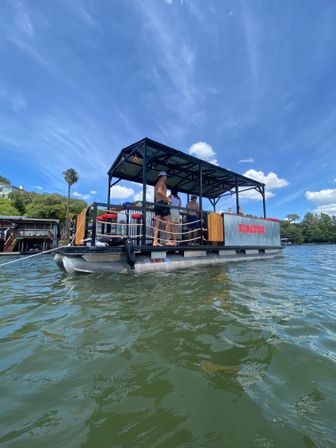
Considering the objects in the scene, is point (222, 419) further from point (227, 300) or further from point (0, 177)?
point (0, 177)

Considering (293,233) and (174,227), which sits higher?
(293,233)

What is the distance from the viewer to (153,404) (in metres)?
1.37

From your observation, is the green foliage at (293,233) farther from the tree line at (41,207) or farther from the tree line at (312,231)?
the tree line at (41,207)

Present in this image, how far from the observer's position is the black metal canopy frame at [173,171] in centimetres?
736

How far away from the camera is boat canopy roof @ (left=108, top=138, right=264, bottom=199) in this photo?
7498 mm

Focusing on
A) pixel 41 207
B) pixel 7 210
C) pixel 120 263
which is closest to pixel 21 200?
pixel 7 210

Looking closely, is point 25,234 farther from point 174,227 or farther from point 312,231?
point 312,231

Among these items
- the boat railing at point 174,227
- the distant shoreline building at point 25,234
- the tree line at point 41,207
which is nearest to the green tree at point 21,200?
the tree line at point 41,207

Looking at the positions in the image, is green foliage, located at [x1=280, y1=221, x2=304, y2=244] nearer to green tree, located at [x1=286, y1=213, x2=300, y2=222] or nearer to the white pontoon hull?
green tree, located at [x1=286, y1=213, x2=300, y2=222]

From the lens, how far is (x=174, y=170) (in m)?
9.98

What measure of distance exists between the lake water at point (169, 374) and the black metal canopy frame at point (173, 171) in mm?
4037

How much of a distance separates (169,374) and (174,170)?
899 cm

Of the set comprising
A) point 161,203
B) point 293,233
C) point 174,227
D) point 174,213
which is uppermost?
point 293,233

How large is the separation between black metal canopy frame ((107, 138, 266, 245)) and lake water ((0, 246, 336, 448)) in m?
4.04
